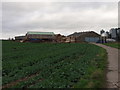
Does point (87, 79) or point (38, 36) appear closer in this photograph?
point (87, 79)

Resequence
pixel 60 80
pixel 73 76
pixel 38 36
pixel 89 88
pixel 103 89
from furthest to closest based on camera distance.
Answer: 1. pixel 38 36
2. pixel 73 76
3. pixel 60 80
4. pixel 103 89
5. pixel 89 88

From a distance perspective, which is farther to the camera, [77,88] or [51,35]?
[51,35]

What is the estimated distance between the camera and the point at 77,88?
8.87 metres

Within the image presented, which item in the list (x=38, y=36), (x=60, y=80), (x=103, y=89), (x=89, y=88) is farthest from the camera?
(x=38, y=36)

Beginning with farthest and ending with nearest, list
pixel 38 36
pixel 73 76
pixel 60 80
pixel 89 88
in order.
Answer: pixel 38 36, pixel 73 76, pixel 60 80, pixel 89 88

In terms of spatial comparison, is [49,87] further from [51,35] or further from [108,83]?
[51,35]

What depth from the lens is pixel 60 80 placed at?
10.4 meters

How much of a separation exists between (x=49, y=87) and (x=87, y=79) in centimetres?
222

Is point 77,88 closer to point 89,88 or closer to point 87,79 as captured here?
point 89,88

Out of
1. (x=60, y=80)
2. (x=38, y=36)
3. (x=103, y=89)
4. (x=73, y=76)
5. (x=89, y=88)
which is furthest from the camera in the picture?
(x=38, y=36)

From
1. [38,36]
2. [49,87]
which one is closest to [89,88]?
[49,87]

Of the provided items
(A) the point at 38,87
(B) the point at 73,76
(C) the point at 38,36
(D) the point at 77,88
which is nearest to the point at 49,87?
(A) the point at 38,87

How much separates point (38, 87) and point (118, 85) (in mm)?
3577

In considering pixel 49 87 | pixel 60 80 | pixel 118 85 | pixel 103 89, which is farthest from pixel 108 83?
pixel 49 87
